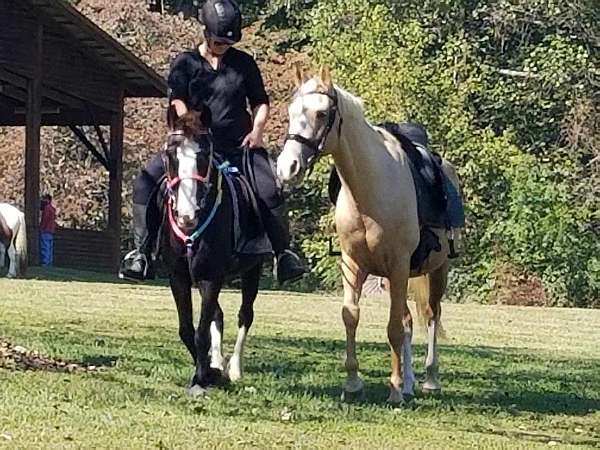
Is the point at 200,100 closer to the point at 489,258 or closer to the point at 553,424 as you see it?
the point at 553,424

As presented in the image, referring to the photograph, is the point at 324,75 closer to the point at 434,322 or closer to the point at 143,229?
the point at 143,229

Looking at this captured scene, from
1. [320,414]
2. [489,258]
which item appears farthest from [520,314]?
[320,414]

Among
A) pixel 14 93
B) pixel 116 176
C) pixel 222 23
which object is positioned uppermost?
pixel 14 93

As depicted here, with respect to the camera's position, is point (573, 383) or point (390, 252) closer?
point (390, 252)

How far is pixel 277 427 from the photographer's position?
30.7 ft

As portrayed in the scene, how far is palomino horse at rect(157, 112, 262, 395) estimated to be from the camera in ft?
35.0

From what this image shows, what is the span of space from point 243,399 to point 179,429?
6.23 feet

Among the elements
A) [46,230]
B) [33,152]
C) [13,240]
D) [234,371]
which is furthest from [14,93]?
[234,371]

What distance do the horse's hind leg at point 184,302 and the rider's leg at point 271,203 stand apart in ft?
2.37

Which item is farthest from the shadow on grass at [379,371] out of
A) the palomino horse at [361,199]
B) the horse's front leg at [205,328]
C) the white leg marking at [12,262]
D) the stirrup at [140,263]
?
the white leg marking at [12,262]

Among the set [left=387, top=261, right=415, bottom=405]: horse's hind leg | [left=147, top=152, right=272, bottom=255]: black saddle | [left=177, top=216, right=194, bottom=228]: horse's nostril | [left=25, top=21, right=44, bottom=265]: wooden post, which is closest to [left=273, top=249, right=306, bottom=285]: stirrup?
[left=147, top=152, right=272, bottom=255]: black saddle

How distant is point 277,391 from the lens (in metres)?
11.4

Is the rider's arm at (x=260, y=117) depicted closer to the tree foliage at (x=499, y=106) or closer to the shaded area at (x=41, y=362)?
the shaded area at (x=41, y=362)

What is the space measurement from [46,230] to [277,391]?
2867cm
